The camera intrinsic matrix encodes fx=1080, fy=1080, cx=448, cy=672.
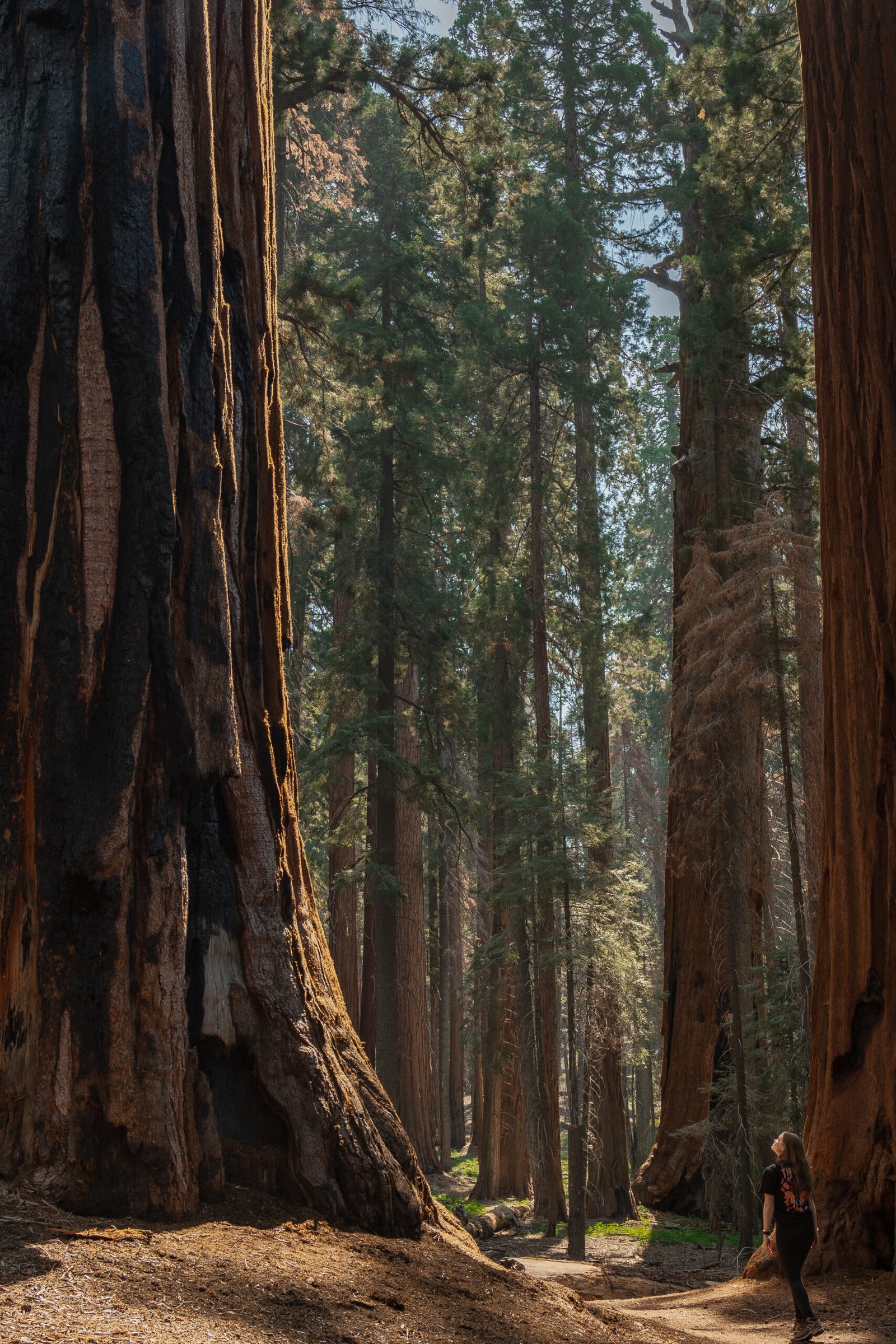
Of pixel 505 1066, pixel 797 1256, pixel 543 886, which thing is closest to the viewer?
pixel 797 1256

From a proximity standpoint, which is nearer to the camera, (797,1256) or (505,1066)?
(797,1256)

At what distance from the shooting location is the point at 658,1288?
29.8 feet

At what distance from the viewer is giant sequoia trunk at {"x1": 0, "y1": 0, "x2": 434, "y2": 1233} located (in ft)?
13.6

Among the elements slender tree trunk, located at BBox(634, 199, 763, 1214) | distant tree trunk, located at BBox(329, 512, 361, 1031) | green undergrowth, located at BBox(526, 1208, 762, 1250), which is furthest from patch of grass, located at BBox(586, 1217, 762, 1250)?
distant tree trunk, located at BBox(329, 512, 361, 1031)

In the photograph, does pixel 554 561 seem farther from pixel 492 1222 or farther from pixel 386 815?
pixel 492 1222

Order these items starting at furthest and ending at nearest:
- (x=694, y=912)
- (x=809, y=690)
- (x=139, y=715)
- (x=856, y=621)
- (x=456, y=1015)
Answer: (x=456, y=1015), (x=694, y=912), (x=809, y=690), (x=856, y=621), (x=139, y=715)

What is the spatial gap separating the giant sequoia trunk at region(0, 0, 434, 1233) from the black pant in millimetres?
2354

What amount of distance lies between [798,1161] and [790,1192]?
0.59ft

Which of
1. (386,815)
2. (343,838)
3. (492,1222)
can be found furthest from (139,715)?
(343,838)

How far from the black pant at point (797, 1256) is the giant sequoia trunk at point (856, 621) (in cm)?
99

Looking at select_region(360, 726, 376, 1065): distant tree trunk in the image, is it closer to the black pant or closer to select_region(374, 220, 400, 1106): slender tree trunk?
select_region(374, 220, 400, 1106): slender tree trunk

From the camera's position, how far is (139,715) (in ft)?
14.5

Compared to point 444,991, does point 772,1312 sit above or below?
below

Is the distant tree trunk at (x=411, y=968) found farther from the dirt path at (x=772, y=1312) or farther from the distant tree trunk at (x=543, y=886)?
the dirt path at (x=772, y=1312)
